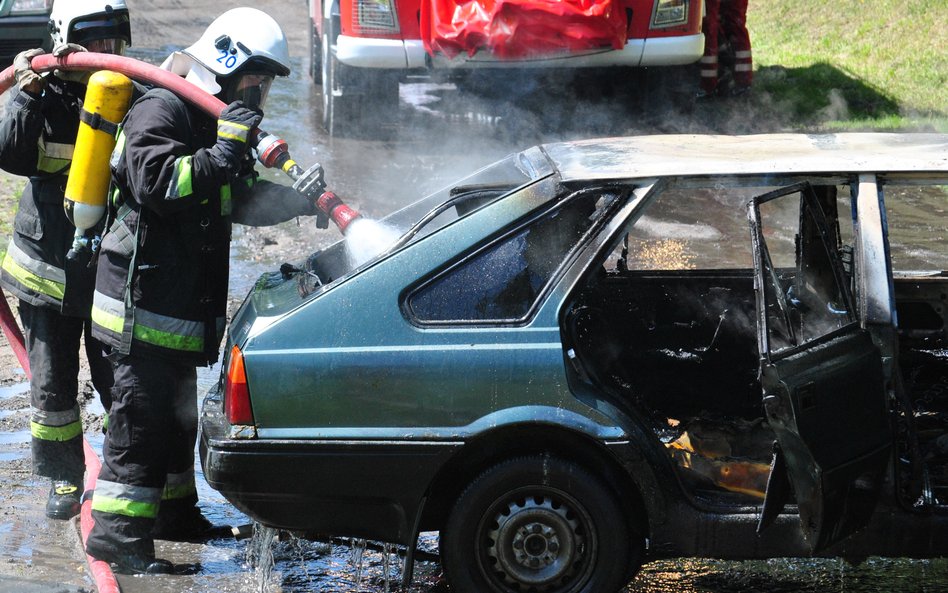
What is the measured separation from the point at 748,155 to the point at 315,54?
9.44 metres

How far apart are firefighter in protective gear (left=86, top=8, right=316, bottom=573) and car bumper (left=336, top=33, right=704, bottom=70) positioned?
4.53 meters

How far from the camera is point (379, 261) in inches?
149

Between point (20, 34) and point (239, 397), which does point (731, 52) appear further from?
point (239, 397)

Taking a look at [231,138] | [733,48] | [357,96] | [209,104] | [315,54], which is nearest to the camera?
[231,138]

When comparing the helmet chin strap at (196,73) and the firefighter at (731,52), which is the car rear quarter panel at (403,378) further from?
the firefighter at (731,52)

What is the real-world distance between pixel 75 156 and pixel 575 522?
2.25 m

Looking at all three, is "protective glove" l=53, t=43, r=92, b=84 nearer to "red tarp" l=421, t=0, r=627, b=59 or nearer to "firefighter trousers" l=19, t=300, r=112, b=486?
"firefighter trousers" l=19, t=300, r=112, b=486

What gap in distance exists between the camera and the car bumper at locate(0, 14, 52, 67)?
39.1 feet

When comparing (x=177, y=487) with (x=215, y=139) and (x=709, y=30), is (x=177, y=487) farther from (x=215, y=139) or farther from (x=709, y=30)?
(x=709, y=30)

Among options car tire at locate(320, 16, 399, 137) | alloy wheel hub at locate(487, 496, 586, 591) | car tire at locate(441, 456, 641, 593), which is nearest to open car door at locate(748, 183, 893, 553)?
car tire at locate(441, 456, 641, 593)

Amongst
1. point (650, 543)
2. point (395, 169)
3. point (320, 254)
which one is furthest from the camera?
point (395, 169)

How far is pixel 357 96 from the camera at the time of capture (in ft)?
31.2

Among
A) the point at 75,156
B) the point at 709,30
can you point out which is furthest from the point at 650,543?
the point at 709,30

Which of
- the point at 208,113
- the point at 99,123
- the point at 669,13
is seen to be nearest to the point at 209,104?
the point at 208,113
